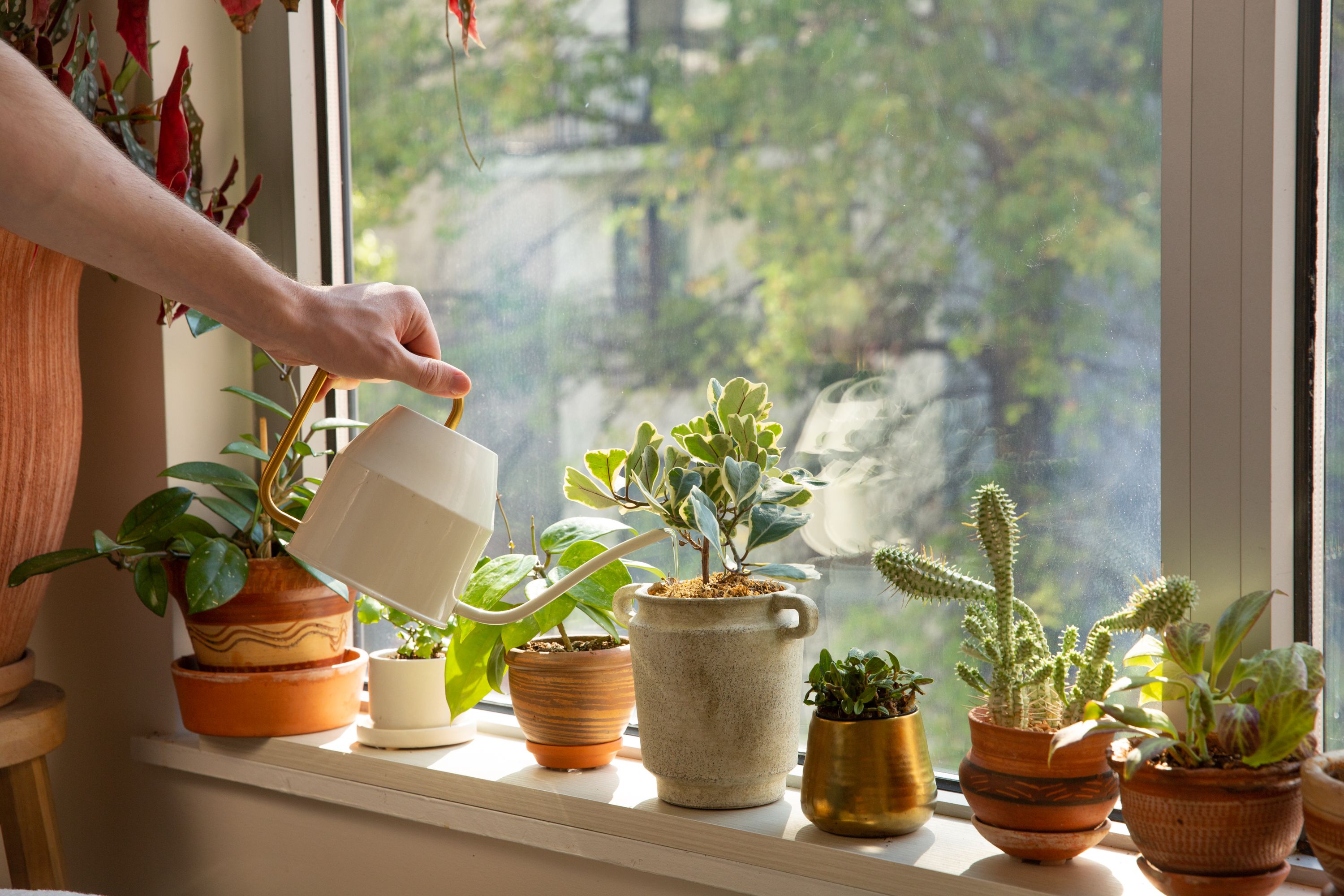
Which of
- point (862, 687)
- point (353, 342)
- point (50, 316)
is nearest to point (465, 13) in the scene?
point (353, 342)

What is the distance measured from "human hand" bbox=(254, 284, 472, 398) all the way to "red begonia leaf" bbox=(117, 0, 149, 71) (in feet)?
1.85

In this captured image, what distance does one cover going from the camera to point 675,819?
3.30ft

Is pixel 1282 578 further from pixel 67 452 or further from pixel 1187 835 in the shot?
pixel 67 452

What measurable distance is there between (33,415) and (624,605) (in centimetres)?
69

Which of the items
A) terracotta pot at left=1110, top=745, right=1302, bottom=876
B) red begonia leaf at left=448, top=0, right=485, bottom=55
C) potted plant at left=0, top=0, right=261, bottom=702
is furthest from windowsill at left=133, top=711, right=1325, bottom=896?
red begonia leaf at left=448, top=0, right=485, bottom=55

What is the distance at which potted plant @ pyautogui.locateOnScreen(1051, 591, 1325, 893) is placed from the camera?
0.75 meters

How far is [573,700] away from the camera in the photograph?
3.74ft

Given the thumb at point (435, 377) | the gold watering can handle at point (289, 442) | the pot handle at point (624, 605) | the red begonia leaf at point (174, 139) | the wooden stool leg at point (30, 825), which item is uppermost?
the red begonia leaf at point (174, 139)

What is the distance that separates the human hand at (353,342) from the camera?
830mm

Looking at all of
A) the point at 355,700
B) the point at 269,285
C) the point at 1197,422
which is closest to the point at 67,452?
the point at 355,700

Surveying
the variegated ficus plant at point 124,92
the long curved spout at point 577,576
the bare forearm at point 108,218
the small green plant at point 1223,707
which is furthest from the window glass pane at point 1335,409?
the variegated ficus plant at point 124,92

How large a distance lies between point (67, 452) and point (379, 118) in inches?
23.2

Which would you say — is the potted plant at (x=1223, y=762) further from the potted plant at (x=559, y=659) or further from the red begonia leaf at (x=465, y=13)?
the red begonia leaf at (x=465, y=13)

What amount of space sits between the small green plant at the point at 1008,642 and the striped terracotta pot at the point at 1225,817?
0.11 metres
